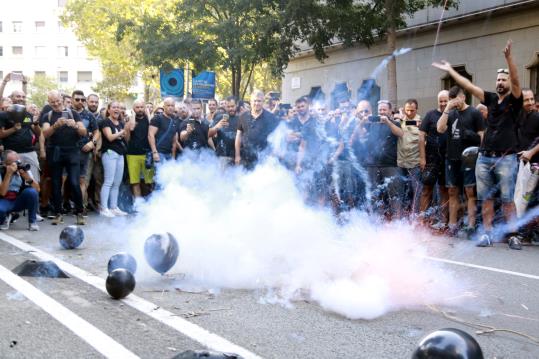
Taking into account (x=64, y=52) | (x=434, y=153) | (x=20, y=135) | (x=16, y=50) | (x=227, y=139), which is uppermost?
(x=16, y=50)

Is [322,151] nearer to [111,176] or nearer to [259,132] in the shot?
[259,132]

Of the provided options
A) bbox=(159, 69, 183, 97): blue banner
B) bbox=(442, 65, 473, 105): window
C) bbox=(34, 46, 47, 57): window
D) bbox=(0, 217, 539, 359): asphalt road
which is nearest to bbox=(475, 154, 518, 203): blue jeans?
bbox=(0, 217, 539, 359): asphalt road

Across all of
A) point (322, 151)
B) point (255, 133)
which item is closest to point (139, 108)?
point (255, 133)

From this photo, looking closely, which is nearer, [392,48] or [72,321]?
[72,321]

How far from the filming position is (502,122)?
8242 millimetres

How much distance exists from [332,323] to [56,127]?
23.9 ft

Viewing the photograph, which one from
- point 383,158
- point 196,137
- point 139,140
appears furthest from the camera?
point 139,140

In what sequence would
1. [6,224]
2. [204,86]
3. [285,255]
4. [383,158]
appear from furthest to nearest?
[204,86], [383,158], [6,224], [285,255]

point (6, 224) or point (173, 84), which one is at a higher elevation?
point (173, 84)

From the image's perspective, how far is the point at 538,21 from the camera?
16.6 meters

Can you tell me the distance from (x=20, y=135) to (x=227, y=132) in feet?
11.1

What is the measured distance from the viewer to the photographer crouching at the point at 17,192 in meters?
9.13

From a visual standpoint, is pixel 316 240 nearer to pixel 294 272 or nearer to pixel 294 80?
pixel 294 272

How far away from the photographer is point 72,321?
453 centimetres
